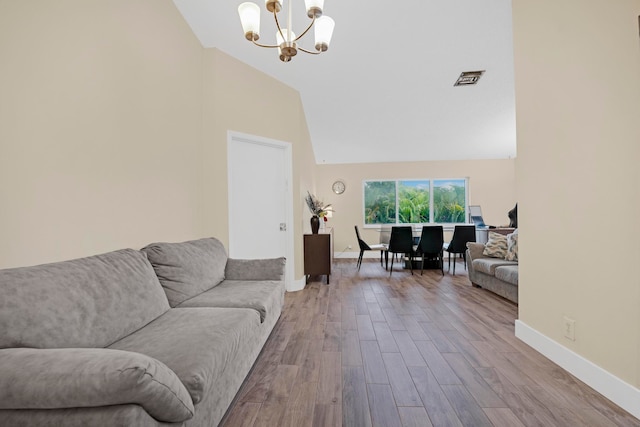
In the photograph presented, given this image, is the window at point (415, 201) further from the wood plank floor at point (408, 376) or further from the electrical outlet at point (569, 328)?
the electrical outlet at point (569, 328)

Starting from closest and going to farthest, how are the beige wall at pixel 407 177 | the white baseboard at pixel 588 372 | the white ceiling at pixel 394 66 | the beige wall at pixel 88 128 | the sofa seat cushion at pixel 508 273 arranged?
the beige wall at pixel 88 128, the white baseboard at pixel 588 372, the white ceiling at pixel 394 66, the sofa seat cushion at pixel 508 273, the beige wall at pixel 407 177

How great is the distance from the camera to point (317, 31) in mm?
1926

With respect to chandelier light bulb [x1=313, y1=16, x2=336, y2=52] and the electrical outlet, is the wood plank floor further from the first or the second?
chandelier light bulb [x1=313, y1=16, x2=336, y2=52]

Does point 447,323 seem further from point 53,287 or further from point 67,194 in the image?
point 67,194

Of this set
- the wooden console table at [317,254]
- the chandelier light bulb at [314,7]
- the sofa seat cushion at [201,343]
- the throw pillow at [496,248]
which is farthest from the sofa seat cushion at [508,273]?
the chandelier light bulb at [314,7]

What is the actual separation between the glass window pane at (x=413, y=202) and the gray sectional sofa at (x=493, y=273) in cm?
333

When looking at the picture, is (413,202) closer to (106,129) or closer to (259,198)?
(259,198)

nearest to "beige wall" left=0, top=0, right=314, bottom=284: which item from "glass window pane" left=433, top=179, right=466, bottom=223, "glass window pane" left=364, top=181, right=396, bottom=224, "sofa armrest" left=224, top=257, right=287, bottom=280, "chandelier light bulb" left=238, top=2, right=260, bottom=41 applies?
"sofa armrest" left=224, top=257, right=287, bottom=280

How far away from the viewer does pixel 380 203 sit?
7.59 meters

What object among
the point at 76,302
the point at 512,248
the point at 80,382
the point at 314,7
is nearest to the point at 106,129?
the point at 76,302

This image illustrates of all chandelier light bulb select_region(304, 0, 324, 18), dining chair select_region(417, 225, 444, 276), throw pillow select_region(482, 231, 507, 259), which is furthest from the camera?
dining chair select_region(417, 225, 444, 276)

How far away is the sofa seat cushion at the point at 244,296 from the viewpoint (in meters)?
1.96

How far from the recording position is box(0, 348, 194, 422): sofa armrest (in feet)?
2.70

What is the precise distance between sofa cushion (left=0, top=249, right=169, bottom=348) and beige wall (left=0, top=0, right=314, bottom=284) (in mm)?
302
